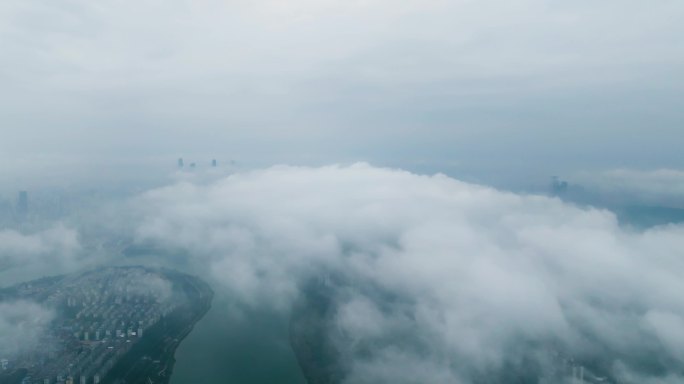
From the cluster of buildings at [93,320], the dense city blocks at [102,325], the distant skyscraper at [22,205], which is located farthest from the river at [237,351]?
the distant skyscraper at [22,205]

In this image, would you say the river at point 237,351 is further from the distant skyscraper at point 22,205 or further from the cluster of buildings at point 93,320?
the distant skyscraper at point 22,205

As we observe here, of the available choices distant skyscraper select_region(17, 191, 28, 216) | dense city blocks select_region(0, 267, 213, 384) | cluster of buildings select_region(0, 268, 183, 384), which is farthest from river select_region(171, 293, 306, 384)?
distant skyscraper select_region(17, 191, 28, 216)

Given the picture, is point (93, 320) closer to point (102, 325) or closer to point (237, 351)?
point (102, 325)

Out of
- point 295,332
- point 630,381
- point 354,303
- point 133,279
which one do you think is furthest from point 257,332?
point 630,381

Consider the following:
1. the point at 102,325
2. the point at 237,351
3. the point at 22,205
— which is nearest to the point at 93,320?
the point at 102,325

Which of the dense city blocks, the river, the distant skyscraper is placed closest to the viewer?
the dense city blocks

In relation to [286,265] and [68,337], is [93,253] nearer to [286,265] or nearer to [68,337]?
[286,265]

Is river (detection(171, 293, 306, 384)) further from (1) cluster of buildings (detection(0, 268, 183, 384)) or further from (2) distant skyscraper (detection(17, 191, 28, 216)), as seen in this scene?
(2) distant skyscraper (detection(17, 191, 28, 216))
